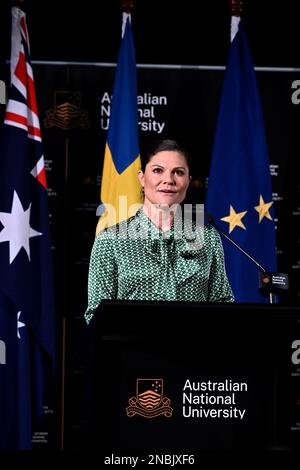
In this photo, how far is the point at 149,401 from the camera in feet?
9.02

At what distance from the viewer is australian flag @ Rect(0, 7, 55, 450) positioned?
5027 millimetres

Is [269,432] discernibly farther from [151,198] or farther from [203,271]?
[151,198]

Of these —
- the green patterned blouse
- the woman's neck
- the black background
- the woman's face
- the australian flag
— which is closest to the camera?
the green patterned blouse

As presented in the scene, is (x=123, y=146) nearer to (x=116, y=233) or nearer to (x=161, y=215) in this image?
(x=161, y=215)

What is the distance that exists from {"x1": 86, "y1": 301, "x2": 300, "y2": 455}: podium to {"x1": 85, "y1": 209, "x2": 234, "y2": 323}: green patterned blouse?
21.6 inches

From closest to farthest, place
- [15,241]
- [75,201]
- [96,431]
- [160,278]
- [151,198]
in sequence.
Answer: [96,431]
[160,278]
[151,198]
[15,241]
[75,201]

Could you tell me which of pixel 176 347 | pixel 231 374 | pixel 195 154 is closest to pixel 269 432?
pixel 231 374

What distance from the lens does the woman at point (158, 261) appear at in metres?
3.41

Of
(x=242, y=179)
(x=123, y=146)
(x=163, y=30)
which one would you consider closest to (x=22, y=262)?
(x=123, y=146)

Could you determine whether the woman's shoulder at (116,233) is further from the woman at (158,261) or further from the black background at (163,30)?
the black background at (163,30)

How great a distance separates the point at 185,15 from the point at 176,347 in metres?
3.59

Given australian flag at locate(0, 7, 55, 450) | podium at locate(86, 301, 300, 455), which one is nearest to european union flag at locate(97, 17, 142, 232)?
australian flag at locate(0, 7, 55, 450)

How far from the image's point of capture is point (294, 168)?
5750 millimetres

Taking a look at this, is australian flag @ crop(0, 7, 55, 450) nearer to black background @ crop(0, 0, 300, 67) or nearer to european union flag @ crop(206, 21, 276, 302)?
black background @ crop(0, 0, 300, 67)
